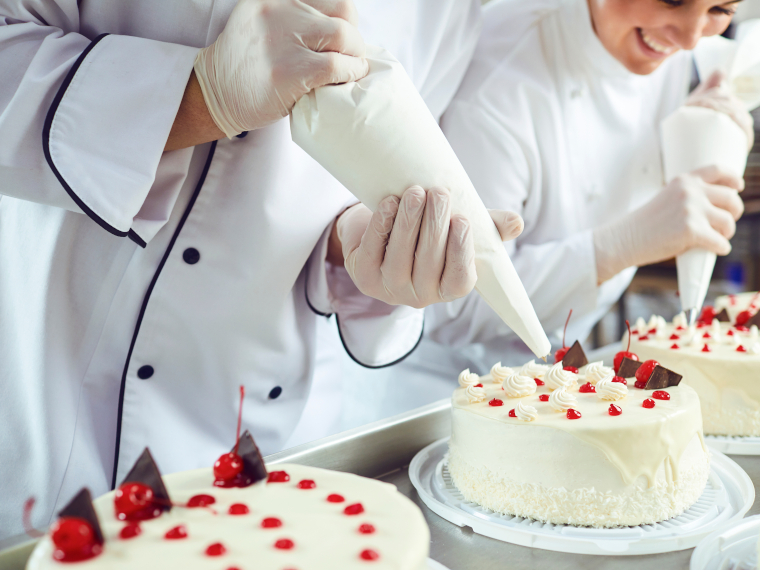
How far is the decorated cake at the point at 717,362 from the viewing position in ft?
4.20

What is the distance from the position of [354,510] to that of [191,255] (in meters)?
0.62

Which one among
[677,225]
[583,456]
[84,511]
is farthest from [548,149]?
[84,511]

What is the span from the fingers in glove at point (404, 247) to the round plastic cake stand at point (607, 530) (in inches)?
13.3

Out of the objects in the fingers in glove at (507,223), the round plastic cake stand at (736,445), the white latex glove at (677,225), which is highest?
the fingers in glove at (507,223)

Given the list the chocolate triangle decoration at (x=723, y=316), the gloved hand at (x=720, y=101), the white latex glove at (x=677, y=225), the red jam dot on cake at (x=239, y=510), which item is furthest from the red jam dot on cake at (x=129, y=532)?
the gloved hand at (x=720, y=101)

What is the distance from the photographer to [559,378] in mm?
1119

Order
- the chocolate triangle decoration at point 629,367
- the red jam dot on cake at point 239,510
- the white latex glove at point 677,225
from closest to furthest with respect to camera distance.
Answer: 1. the red jam dot on cake at point 239,510
2. the chocolate triangle decoration at point 629,367
3. the white latex glove at point 677,225

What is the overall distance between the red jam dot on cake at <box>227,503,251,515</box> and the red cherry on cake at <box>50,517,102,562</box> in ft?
0.50

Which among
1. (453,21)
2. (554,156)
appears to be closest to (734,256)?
(554,156)

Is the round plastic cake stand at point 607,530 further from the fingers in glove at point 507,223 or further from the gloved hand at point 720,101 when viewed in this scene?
the gloved hand at point 720,101

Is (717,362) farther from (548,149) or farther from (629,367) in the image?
(548,149)

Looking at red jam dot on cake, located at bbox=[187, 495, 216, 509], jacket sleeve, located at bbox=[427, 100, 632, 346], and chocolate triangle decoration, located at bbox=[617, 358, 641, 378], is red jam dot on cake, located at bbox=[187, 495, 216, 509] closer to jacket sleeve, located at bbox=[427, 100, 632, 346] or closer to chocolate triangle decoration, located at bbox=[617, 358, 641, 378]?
chocolate triangle decoration, located at bbox=[617, 358, 641, 378]

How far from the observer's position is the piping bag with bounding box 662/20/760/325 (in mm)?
1626

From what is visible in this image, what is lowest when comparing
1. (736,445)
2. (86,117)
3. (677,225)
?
(736,445)
